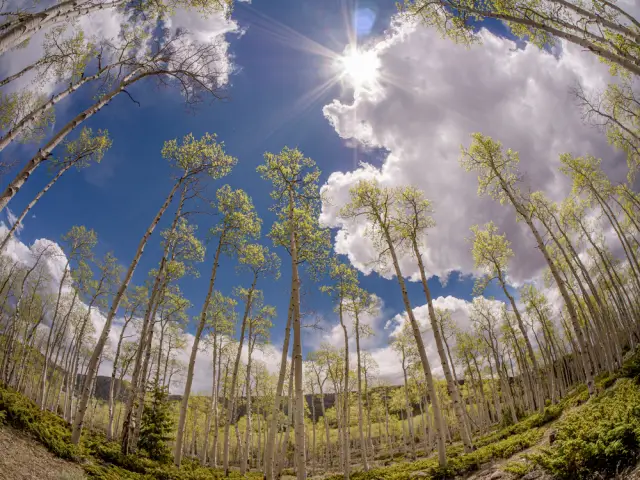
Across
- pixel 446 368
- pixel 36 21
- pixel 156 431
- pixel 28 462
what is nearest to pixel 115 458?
pixel 28 462

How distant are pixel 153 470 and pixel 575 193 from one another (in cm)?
2703

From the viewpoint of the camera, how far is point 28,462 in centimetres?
766

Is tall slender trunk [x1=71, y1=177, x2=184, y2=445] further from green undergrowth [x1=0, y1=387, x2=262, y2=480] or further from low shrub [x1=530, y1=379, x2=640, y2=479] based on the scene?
low shrub [x1=530, y1=379, x2=640, y2=479]

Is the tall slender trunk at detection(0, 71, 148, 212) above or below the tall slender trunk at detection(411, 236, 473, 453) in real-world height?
above

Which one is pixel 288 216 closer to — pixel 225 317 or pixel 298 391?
pixel 298 391

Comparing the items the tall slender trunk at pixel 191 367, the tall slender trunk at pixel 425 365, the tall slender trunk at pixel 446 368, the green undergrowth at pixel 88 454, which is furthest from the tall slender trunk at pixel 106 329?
the tall slender trunk at pixel 446 368

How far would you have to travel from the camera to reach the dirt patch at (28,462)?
274 inches

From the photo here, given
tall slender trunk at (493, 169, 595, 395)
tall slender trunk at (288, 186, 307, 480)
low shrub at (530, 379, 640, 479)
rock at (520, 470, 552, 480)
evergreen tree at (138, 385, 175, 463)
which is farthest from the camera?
evergreen tree at (138, 385, 175, 463)

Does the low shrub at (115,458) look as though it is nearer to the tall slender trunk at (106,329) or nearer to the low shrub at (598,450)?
the tall slender trunk at (106,329)

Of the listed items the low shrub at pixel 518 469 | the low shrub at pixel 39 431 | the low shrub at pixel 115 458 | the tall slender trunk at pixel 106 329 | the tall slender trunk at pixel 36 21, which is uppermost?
the tall slender trunk at pixel 36 21

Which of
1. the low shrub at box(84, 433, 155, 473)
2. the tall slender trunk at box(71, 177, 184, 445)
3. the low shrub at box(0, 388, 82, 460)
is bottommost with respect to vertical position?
the low shrub at box(84, 433, 155, 473)

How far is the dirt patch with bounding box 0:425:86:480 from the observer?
6965 millimetres

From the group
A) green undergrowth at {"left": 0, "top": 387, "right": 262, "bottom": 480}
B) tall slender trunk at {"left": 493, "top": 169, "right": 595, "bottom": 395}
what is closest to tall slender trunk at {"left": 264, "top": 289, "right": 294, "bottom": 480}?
green undergrowth at {"left": 0, "top": 387, "right": 262, "bottom": 480}

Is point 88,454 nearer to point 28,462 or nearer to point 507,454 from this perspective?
point 28,462
